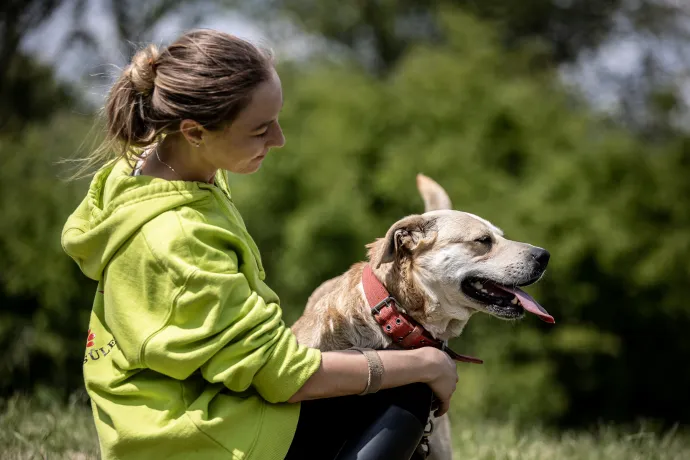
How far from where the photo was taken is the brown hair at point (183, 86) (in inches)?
87.2

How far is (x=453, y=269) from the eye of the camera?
131 inches

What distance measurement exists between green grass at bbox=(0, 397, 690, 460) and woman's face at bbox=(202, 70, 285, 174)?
67.0 inches

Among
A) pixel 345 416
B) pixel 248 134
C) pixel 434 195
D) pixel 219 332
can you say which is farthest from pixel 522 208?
pixel 219 332

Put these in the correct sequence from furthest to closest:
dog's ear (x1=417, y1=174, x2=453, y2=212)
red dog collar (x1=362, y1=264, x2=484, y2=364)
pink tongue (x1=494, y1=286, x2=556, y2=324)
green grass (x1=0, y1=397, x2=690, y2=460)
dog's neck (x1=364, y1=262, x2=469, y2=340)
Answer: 1. dog's ear (x1=417, y1=174, x2=453, y2=212)
2. green grass (x1=0, y1=397, x2=690, y2=460)
3. dog's neck (x1=364, y1=262, x2=469, y2=340)
4. pink tongue (x1=494, y1=286, x2=556, y2=324)
5. red dog collar (x1=362, y1=264, x2=484, y2=364)

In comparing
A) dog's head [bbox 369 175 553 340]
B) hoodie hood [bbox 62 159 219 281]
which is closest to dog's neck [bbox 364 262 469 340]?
dog's head [bbox 369 175 553 340]

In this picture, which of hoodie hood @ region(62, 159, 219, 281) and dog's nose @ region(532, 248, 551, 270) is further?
dog's nose @ region(532, 248, 551, 270)

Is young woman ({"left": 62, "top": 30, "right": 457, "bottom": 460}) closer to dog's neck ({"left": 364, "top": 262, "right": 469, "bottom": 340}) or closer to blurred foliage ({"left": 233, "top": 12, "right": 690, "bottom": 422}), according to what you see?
dog's neck ({"left": 364, "top": 262, "right": 469, "bottom": 340})

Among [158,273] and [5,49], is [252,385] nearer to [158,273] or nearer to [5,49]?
[158,273]

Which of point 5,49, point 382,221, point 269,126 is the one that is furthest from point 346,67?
point 269,126

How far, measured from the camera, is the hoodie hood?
2.14 m

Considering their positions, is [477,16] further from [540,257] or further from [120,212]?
[120,212]

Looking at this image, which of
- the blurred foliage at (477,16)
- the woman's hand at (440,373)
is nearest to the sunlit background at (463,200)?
the blurred foliage at (477,16)

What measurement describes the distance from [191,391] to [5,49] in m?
9.80

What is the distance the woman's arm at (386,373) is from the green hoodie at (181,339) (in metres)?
0.06
